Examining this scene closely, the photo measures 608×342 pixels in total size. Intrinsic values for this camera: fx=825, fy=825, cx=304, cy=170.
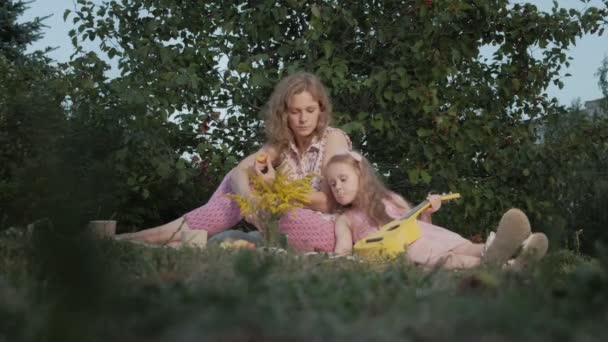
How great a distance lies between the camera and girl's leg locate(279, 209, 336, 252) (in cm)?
469

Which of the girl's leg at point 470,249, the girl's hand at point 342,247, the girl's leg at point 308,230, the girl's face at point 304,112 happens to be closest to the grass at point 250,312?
the girl's leg at point 470,249

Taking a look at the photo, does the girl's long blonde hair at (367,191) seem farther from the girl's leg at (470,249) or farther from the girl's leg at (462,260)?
the girl's leg at (462,260)

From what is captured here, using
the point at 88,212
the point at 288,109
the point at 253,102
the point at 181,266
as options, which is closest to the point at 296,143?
the point at 288,109

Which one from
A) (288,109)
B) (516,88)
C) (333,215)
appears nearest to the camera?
(333,215)

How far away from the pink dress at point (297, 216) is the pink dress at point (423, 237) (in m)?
0.14

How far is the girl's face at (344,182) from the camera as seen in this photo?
4730 mm

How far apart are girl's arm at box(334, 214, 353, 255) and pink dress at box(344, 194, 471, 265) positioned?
5 centimetres

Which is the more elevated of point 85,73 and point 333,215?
point 85,73

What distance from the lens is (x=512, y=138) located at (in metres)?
6.39

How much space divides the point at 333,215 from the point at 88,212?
4.09 m

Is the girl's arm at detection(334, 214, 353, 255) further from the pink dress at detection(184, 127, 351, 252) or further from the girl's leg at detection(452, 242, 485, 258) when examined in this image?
the girl's leg at detection(452, 242, 485, 258)

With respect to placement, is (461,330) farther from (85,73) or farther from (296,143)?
(85,73)

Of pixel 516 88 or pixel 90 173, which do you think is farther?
pixel 516 88

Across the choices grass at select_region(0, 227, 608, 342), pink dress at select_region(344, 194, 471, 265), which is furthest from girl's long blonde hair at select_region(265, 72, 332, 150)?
grass at select_region(0, 227, 608, 342)
